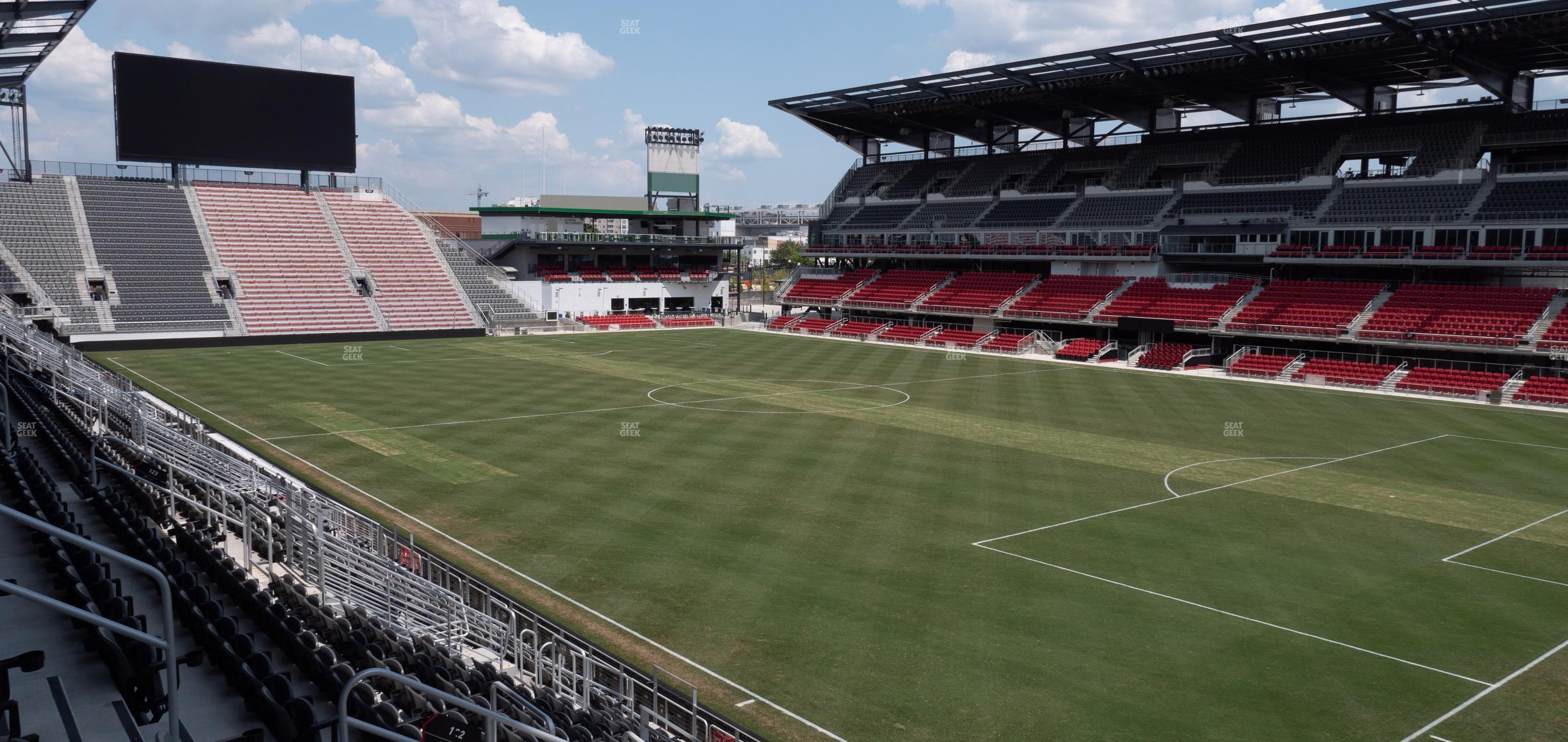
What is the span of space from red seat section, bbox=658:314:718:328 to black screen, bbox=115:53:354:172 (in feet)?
84.3

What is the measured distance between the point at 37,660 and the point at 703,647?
8260 millimetres

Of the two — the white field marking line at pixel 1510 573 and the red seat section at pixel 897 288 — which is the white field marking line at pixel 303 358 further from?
the white field marking line at pixel 1510 573

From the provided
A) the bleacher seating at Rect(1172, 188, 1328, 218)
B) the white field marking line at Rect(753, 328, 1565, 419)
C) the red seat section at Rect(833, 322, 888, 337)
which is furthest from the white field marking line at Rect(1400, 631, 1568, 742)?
the red seat section at Rect(833, 322, 888, 337)

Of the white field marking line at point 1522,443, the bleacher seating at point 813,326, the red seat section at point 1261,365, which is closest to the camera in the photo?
the white field marking line at point 1522,443

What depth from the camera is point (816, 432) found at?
3170 cm

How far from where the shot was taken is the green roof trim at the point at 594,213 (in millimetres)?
81812

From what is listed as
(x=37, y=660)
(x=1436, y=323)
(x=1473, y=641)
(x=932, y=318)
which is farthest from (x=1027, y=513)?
(x=932, y=318)

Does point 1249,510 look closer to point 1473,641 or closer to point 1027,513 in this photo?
point 1027,513

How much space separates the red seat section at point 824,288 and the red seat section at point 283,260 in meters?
31.3

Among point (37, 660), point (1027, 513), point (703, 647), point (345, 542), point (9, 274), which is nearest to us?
point (37, 660)

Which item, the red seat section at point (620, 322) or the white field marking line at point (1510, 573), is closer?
the white field marking line at point (1510, 573)

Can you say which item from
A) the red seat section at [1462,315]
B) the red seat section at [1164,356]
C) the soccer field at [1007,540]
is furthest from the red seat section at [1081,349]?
the soccer field at [1007,540]

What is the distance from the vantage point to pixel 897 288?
238 ft

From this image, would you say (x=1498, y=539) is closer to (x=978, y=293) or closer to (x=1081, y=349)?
(x=1081, y=349)
